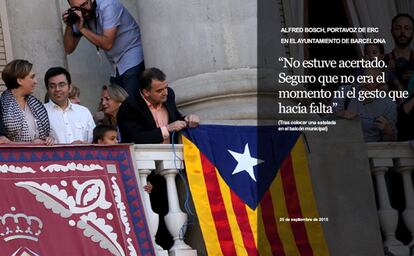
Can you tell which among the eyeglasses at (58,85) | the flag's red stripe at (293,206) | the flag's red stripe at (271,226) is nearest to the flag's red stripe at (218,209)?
the flag's red stripe at (271,226)

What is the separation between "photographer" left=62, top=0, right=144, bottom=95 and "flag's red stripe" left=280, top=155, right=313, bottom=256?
1.97 metres

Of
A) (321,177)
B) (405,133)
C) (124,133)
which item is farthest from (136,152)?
(405,133)

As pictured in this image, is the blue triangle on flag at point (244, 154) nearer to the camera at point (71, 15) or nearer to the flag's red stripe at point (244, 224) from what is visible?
the flag's red stripe at point (244, 224)

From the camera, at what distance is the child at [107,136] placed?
14663mm

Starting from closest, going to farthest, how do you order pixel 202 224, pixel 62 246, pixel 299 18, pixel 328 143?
pixel 62 246 < pixel 202 224 < pixel 328 143 < pixel 299 18

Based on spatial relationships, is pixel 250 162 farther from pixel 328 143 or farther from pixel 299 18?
pixel 299 18

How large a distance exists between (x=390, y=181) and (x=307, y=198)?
1.05 metres

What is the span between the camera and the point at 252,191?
15055 millimetres

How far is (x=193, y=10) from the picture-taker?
53.0 ft

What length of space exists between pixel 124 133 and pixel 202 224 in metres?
1.11

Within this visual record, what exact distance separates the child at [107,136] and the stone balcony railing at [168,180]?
165 mm

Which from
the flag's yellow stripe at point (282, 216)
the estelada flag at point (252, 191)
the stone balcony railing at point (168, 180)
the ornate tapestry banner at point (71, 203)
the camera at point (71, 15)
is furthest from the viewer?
the camera at point (71, 15)

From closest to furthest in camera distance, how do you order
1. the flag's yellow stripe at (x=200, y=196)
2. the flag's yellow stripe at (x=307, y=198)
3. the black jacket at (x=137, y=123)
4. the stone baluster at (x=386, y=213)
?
the flag's yellow stripe at (x=200, y=196)
the black jacket at (x=137, y=123)
the flag's yellow stripe at (x=307, y=198)
the stone baluster at (x=386, y=213)

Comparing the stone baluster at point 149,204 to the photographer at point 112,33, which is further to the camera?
the photographer at point 112,33
